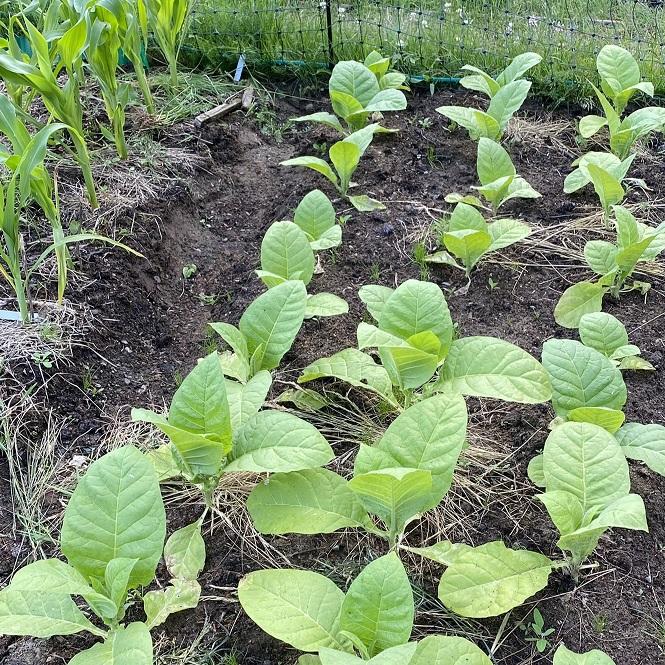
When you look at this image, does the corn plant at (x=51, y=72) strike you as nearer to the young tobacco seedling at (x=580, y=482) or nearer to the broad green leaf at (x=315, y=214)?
the broad green leaf at (x=315, y=214)

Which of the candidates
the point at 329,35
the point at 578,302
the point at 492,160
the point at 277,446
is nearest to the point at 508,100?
the point at 492,160

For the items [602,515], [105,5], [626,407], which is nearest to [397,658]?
[602,515]

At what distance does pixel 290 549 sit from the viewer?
5.94 feet

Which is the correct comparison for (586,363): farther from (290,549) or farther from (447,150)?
(447,150)

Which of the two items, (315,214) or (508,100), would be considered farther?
(508,100)

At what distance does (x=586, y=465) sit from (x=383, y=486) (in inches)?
19.1

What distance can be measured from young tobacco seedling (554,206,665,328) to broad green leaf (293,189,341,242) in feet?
→ 2.71

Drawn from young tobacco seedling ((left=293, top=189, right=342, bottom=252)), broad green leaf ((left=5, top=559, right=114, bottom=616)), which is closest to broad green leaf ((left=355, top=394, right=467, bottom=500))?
broad green leaf ((left=5, top=559, right=114, bottom=616))

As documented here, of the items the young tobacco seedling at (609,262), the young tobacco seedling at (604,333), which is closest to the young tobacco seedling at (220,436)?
the young tobacco seedling at (604,333)

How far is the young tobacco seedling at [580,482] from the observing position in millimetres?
1588

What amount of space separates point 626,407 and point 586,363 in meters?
0.39

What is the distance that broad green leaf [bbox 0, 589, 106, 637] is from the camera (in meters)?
1.44

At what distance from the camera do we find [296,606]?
146 centimetres

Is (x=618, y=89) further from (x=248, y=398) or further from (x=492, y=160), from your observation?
(x=248, y=398)
